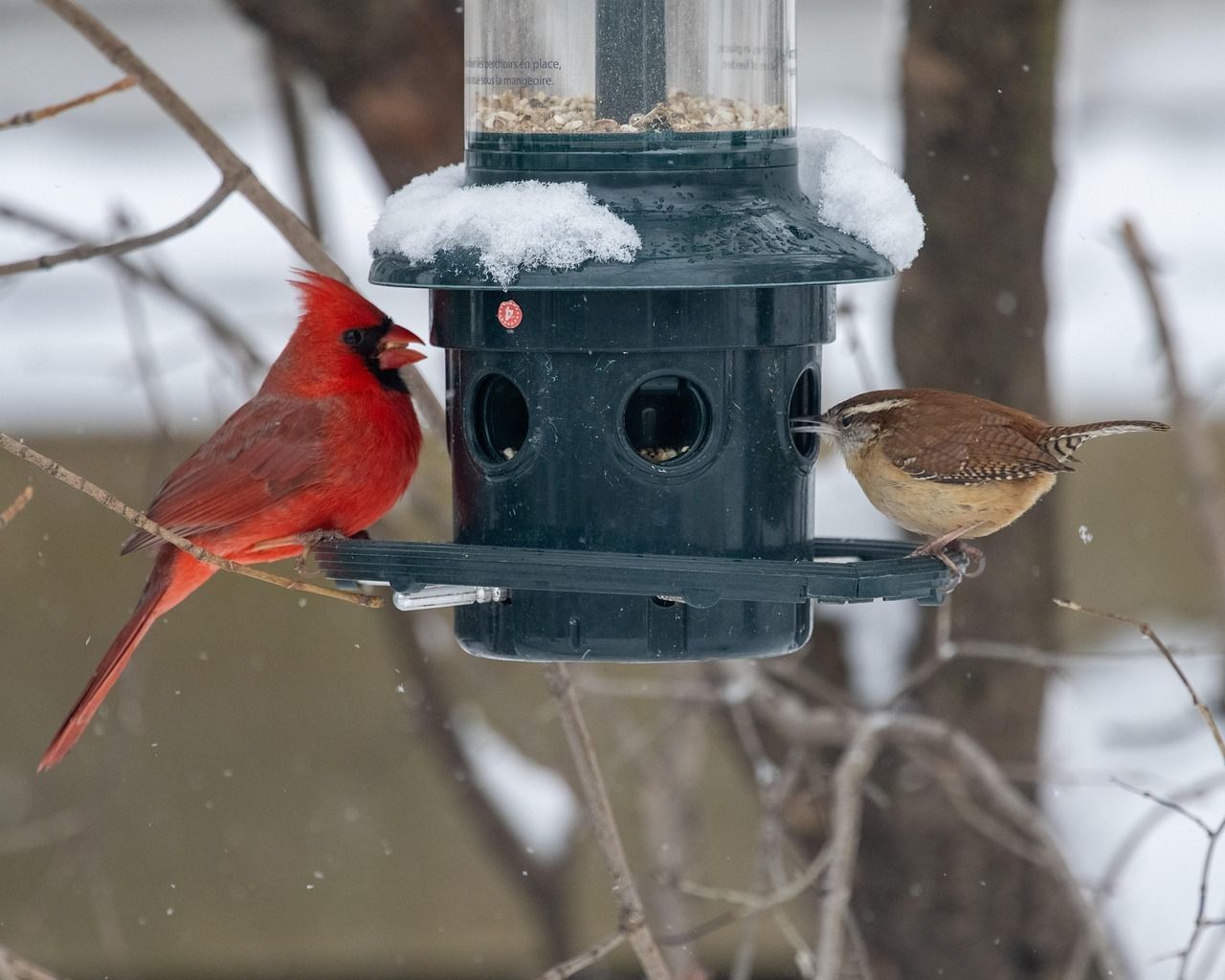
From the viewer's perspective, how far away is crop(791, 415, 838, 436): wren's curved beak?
3398 millimetres

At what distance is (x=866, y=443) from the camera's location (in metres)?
3.61

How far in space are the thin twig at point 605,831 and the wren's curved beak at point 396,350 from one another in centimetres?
75

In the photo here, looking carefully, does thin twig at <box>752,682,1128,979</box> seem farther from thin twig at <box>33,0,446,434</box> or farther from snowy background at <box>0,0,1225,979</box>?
thin twig at <box>33,0,446,434</box>

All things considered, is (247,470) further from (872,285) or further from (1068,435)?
(872,285)

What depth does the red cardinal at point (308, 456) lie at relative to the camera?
12.3 feet

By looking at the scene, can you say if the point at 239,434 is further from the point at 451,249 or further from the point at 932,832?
the point at 932,832

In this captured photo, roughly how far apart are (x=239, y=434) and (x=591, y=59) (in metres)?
1.28

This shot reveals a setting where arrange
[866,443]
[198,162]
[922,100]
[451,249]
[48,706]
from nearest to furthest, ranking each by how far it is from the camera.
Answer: [451,249], [866,443], [922,100], [48,706], [198,162]

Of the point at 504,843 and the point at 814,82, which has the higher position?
the point at 814,82

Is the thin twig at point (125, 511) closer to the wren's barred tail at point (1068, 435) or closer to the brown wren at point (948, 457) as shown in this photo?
the brown wren at point (948, 457)

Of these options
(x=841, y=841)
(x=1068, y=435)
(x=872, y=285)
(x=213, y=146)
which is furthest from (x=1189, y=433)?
(x=872, y=285)

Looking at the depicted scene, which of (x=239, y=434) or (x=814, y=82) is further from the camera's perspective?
(x=814, y=82)

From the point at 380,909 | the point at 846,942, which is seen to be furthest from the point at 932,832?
the point at 380,909

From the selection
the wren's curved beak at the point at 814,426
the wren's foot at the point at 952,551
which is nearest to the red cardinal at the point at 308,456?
the wren's curved beak at the point at 814,426
